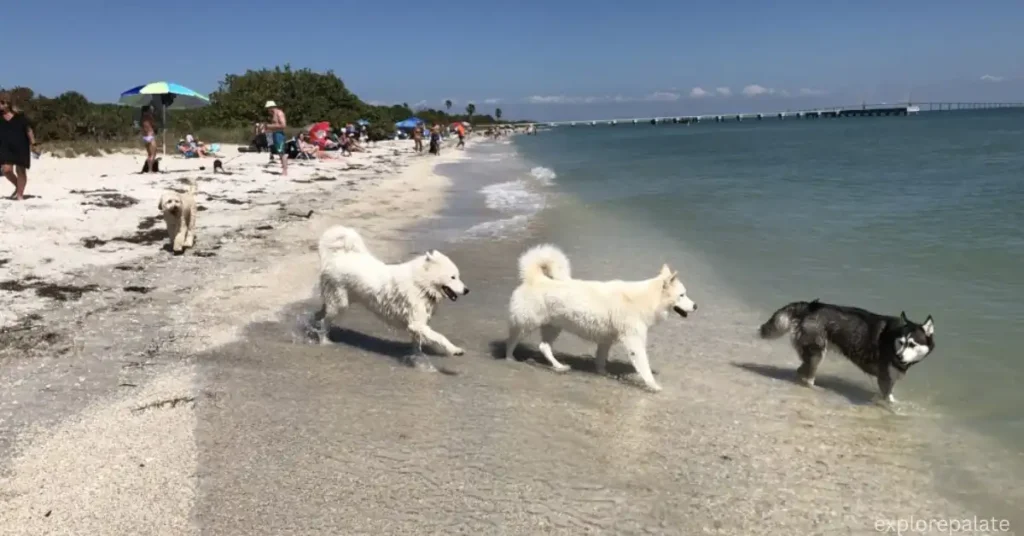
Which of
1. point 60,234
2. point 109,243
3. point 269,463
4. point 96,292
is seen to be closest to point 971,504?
point 269,463

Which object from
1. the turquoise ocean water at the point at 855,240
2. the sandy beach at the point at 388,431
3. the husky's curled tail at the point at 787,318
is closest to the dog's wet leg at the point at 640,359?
the sandy beach at the point at 388,431

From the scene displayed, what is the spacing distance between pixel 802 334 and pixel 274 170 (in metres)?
21.4

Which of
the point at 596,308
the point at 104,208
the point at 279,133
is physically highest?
the point at 279,133

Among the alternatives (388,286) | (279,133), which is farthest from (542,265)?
(279,133)

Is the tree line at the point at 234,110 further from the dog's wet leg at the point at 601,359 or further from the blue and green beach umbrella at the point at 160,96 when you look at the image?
the dog's wet leg at the point at 601,359

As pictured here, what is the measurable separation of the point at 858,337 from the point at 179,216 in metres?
9.54

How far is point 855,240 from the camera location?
14.2m

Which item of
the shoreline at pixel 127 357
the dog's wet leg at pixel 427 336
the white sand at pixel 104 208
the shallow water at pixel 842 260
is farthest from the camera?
the white sand at pixel 104 208

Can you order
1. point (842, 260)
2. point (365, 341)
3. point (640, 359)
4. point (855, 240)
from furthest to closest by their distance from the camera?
1. point (855, 240)
2. point (842, 260)
3. point (365, 341)
4. point (640, 359)

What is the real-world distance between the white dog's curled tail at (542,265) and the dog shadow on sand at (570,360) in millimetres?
826

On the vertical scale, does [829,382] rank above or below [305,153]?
below

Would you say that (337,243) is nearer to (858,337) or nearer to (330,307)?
(330,307)

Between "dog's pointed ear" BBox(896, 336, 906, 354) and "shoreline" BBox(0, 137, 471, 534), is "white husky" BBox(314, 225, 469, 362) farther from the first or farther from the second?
"dog's pointed ear" BBox(896, 336, 906, 354)

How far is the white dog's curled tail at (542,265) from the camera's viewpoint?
7.17m
